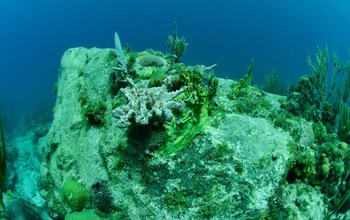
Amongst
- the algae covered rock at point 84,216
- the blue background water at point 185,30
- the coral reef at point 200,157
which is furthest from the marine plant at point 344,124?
the blue background water at point 185,30

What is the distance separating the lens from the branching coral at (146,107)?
366 centimetres

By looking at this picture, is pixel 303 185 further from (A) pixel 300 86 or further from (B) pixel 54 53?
(B) pixel 54 53

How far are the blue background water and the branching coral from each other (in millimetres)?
36630

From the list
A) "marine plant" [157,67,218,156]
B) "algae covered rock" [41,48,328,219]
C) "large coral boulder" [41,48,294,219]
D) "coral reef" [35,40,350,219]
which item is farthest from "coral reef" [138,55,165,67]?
"marine plant" [157,67,218,156]

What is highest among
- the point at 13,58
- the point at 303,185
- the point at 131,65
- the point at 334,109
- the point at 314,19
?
the point at 13,58

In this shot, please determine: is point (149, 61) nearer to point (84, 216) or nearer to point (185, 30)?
point (84, 216)

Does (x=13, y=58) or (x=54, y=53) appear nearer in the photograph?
(x=54, y=53)

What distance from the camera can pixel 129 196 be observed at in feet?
14.1

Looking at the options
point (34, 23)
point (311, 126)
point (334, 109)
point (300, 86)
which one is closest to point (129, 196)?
point (311, 126)

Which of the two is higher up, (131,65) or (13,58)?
(13,58)

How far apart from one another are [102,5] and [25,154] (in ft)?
315

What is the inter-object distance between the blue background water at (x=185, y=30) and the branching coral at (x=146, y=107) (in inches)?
1442

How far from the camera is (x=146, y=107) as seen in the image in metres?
3.89

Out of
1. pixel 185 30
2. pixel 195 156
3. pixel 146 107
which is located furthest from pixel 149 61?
pixel 185 30
